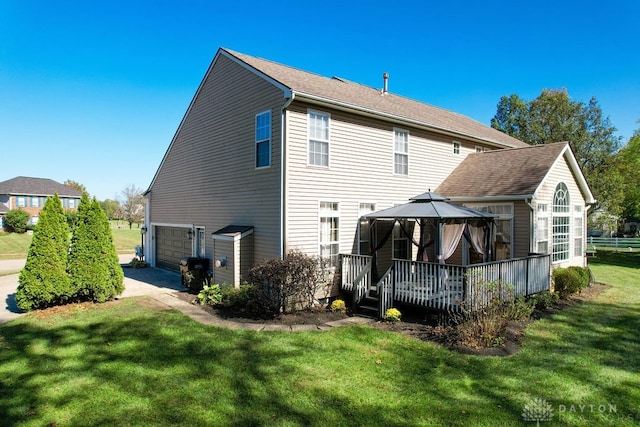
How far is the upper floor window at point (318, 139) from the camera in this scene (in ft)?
33.0

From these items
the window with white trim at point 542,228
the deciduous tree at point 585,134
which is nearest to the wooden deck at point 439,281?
the window with white trim at point 542,228

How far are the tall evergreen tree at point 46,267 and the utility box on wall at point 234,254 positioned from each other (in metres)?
3.89

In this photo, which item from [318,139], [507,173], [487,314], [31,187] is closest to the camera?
[487,314]

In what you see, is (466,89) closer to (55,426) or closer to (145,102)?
(145,102)

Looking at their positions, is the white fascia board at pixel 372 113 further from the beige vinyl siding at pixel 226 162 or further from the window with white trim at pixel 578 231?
the window with white trim at pixel 578 231

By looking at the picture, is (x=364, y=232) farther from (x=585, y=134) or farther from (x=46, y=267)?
(x=585, y=134)

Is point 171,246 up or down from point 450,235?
down

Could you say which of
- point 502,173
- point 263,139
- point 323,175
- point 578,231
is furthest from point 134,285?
point 578,231

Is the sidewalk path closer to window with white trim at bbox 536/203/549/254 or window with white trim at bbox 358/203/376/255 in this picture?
window with white trim at bbox 358/203/376/255

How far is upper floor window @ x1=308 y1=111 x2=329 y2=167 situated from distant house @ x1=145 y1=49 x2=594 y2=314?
37mm

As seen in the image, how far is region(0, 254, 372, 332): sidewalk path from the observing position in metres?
8.21

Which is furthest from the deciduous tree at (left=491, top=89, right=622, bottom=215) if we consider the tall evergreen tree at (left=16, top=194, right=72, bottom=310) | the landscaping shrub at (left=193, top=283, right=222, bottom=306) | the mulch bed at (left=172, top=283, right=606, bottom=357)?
the tall evergreen tree at (left=16, top=194, right=72, bottom=310)

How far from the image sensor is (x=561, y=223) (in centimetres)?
1333

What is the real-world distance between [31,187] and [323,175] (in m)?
53.4
